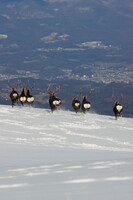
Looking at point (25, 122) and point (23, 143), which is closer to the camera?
point (23, 143)

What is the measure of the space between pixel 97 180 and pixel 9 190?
152cm

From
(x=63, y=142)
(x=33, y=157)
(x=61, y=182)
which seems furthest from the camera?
(x=63, y=142)

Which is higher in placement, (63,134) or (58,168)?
(58,168)

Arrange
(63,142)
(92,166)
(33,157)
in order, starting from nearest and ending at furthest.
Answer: (92,166), (33,157), (63,142)

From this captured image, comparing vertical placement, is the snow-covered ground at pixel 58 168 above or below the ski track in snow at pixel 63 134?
above

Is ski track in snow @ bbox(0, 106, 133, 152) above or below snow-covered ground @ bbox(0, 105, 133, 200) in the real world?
below

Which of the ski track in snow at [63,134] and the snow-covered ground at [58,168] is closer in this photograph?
the snow-covered ground at [58,168]

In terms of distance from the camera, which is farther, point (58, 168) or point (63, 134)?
point (63, 134)

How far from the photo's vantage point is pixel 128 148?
2153 cm

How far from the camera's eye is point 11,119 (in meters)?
27.0

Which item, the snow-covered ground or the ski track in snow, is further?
the ski track in snow

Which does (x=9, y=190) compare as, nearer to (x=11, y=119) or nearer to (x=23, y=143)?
(x=23, y=143)

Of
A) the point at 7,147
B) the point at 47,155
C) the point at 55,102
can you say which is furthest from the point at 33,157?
the point at 55,102

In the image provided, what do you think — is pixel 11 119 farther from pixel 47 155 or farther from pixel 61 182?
pixel 61 182
